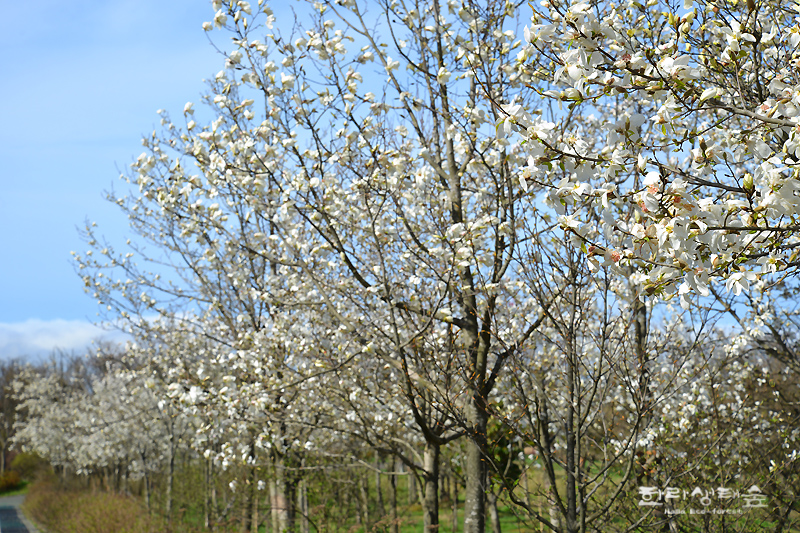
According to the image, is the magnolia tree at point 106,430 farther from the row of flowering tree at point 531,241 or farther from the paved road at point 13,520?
the row of flowering tree at point 531,241

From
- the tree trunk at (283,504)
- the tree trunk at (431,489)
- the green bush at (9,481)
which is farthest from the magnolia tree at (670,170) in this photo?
the green bush at (9,481)

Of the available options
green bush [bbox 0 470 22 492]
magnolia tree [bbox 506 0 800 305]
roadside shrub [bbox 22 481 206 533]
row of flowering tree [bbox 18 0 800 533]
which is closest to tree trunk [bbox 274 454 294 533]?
row of flowering tree [bbox 18 0 800 533]

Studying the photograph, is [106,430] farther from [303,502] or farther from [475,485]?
[475,485]

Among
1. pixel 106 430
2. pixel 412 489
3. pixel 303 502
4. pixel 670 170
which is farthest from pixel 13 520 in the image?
Answer: pixel 670 170

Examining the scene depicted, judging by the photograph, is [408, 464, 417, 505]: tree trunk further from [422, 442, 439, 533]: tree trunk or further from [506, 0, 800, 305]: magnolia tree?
[506, 0, 800, 305]: magnolia tree

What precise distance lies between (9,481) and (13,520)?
66.8 feet

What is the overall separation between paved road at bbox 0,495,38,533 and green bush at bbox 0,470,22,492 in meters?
6.50

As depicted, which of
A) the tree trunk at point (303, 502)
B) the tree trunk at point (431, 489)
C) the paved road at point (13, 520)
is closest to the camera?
the tree trunk at point (431, 489)

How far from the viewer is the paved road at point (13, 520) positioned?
19467 mm

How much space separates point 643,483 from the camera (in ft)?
17.1

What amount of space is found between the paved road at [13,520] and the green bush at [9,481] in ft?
21.3

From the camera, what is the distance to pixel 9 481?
38.8 meters

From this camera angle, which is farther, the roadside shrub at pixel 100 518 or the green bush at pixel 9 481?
the green bush at pixel 9 481

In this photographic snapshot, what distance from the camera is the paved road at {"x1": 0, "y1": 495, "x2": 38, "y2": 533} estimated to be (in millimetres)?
19467
